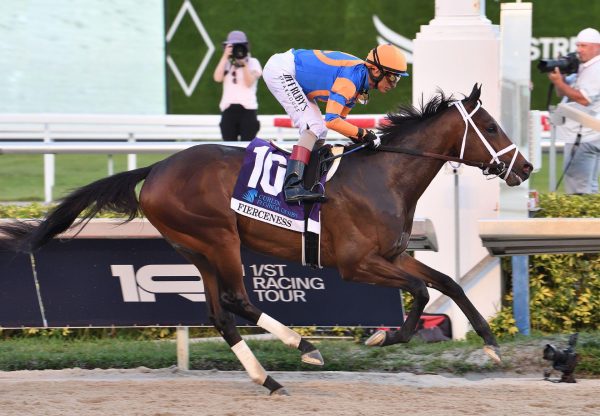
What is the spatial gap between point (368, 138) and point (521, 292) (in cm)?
162

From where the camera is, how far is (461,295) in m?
Answer: 5.59

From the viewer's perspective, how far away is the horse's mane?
579 cm

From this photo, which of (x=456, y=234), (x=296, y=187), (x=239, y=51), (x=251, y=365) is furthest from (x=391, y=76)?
(x=239, y=51)

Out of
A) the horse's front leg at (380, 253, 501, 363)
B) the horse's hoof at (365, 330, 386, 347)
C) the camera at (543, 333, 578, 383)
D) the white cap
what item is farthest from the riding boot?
the white cap

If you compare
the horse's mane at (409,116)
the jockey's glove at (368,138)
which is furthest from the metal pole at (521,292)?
the jockey's glove at (368,138)

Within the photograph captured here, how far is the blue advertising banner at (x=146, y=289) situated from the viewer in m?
6.29

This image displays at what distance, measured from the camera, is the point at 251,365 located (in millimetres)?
5582

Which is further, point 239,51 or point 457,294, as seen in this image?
point 239,51

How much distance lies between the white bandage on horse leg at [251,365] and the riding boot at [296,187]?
773 mm

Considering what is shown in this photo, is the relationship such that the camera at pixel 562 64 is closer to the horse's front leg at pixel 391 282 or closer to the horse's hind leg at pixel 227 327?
the horse's front leg at pixel 391 282

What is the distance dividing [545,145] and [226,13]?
400cm

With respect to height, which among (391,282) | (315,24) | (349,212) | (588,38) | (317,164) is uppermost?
(315,24)

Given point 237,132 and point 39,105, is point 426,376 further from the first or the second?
point 39,105

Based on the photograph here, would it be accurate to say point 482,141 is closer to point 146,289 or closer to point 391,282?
point 391,282
